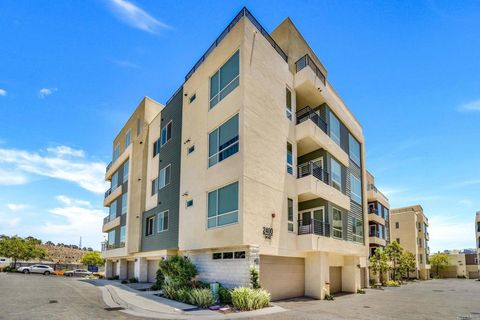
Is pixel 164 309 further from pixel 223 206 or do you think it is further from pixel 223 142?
pixel 223 142

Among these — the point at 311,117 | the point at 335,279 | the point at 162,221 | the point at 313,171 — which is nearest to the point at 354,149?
the point at 311,117

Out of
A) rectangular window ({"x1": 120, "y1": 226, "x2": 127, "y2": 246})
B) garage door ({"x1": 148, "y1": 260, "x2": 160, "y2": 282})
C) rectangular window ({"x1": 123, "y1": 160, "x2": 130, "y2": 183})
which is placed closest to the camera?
garage door ({"x1": 148, "y1": 260, "x2": 160, "y2": 282})

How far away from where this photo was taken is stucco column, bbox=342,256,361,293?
25.2m

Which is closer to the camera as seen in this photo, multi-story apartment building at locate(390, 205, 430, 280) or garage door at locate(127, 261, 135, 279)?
garage door at locate(127, 261, 135, 279)

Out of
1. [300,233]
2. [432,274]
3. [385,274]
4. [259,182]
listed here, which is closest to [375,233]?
[385,274]

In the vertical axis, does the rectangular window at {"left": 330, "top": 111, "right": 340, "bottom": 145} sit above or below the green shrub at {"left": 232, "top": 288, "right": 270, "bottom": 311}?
above

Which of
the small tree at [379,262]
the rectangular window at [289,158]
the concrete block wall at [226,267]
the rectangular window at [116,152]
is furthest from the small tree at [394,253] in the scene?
the rectangular window at [116,152]

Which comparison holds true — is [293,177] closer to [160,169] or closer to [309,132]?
[309,132]

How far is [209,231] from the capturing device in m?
18.1

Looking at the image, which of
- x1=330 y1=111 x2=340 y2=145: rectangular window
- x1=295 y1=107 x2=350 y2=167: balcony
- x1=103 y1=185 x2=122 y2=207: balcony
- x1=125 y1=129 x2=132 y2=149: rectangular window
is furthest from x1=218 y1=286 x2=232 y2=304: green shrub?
x1=125 y1=129 x2=132 y2=149: rectangular window

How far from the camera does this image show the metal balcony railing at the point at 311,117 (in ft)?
71.6

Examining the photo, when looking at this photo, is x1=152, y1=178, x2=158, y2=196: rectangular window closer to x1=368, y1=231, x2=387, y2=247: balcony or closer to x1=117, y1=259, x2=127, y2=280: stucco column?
x1=117, y1=259, x2=127, y2=280: stucco column

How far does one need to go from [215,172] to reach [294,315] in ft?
27.1

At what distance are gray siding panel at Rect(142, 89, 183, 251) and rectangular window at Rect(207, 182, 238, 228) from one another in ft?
14.9
